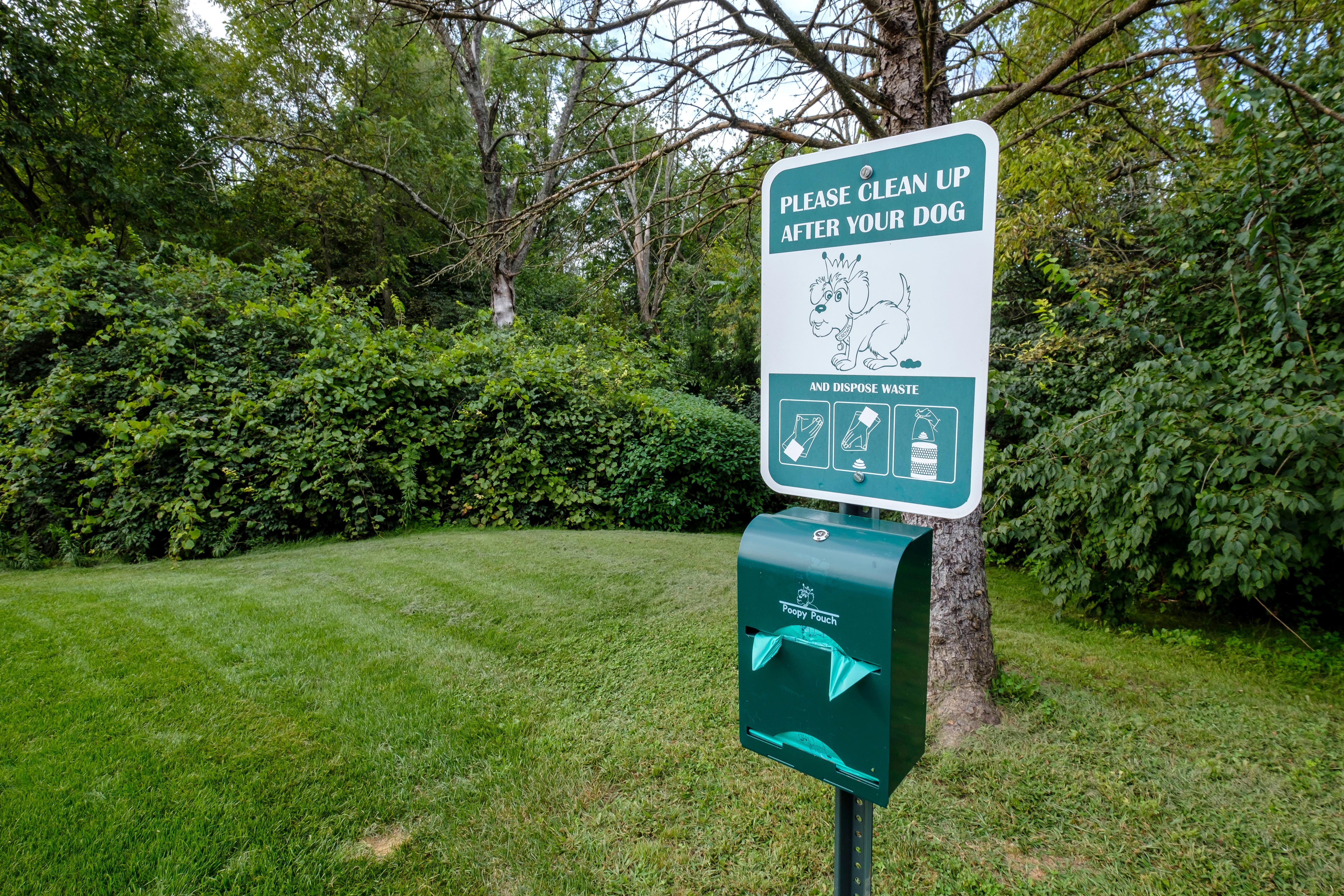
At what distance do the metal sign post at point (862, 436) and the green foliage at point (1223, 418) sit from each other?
2.90 m

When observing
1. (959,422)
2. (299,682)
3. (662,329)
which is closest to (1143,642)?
(959,422)

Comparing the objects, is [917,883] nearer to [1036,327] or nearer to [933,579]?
[933,579]

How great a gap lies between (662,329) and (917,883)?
14518 mm

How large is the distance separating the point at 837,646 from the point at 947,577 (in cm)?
179

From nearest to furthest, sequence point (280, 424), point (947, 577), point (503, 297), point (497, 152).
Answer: point (947, 577), point (280, 424), point (503, 297), point (497, 152)

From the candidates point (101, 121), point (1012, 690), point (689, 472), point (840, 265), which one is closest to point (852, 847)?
point (840, 265)

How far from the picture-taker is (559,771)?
8.45 feet

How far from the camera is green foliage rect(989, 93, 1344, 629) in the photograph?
3242mm

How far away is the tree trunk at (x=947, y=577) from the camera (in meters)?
2.86

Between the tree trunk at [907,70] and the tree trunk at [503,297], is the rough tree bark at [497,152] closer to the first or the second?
the tree trunk at [503,297]

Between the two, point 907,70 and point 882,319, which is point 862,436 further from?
point 907,70

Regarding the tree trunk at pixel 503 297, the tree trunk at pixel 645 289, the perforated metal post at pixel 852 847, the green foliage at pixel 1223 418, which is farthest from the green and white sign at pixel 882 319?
the tree trunk at pixel 645 289

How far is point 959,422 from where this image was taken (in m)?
1.33

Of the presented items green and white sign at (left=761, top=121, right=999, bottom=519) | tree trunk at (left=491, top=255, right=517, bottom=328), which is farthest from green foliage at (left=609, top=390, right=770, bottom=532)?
green and white sign at (left=761, top=121, right=999, bottom=519)
